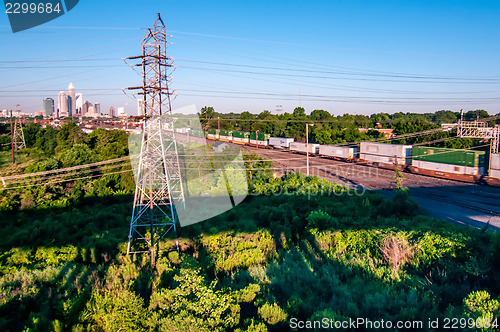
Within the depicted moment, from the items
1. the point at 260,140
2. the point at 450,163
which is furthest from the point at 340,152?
the point at 260,140

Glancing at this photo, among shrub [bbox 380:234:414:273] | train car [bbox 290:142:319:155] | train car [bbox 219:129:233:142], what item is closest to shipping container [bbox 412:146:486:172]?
train car [bbox 290:142:319:155]

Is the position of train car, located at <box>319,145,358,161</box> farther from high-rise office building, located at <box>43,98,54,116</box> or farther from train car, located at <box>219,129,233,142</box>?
high-rise office building, located at <box>43,98,54,116</box>

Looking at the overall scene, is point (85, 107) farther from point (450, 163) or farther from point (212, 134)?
point (450, 163)


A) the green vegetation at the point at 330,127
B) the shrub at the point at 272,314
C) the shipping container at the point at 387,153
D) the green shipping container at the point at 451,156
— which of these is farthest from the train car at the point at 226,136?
the shrub at the point at 272,314

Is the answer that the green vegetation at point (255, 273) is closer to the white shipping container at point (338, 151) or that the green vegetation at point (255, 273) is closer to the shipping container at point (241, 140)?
the white shipping container at point (338, 151)

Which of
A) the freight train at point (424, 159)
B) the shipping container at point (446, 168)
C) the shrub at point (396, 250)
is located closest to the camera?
the shrub at point (396, 250)

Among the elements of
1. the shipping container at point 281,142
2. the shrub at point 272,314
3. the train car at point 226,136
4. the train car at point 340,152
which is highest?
the train car at point 226,136
